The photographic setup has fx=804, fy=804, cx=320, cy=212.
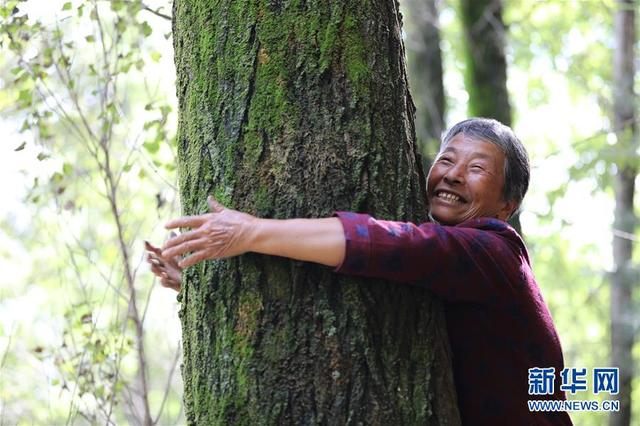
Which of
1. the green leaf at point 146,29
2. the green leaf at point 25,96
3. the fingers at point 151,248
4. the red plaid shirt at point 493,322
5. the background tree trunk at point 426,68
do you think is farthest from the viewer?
the background tree trunk at point 426,68

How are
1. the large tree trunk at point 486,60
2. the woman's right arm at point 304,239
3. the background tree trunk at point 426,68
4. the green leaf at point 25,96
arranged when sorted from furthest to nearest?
1. the background tree trunk at point 426,68
2. the large tree trunk at point 486,60
3. the green leaf at point 25,96
4. the woman's right arm at point 304,239

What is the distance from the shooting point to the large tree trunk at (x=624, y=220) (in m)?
8.99

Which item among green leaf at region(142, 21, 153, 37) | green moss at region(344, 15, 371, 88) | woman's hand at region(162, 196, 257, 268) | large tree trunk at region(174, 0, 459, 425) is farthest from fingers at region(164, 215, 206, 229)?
green leaf at region(142, 21, 153, 37)

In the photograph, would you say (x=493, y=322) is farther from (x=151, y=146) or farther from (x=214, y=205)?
(x=151, y=146)

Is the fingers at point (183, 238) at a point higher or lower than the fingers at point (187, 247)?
higher

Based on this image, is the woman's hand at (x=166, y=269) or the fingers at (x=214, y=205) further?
the woman's hand at (x=166, y=269)

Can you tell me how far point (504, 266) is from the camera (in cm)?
238

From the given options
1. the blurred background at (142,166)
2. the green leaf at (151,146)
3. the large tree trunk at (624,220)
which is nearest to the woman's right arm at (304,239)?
the blurred background at (142,166)

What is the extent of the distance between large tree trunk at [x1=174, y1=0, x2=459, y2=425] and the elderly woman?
0.31 feet

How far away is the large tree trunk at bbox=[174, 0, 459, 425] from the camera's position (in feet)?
7.05

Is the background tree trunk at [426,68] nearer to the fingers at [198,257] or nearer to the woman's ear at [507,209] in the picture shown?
the woman's ear at [507,209]

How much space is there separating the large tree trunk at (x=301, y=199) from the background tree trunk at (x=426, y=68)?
261 inches

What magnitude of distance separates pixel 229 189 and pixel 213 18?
1.79 ft

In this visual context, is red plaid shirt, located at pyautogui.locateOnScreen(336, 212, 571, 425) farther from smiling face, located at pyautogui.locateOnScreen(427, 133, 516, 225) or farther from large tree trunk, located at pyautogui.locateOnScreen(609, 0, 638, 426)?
large tree trunk, located at pyautogui.locateOnScreen(609, 0, 638, 426)
